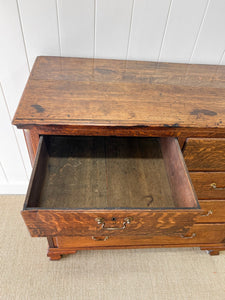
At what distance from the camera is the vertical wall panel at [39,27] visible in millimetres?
833

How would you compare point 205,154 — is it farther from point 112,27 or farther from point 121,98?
point 112,27

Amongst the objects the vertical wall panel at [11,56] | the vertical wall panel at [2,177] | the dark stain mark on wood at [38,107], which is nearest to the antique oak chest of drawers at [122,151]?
the dark stain mark on wood at [38,107]

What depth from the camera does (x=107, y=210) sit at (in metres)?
0.61

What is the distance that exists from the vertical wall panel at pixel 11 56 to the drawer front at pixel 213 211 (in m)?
0.96

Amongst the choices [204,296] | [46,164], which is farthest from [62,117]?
[204,296]

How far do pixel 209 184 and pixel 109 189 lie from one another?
0.41 meters

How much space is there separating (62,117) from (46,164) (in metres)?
0.24

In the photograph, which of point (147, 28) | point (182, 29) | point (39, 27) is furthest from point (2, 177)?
point (182, 29)

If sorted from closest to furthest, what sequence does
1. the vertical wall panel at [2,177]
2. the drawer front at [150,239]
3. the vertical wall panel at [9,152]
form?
the drawer front at [150,239] < the vertical wall panel at [9,152] < the vertical wall panel at [2,177]

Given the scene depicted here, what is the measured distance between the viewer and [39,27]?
880 mm

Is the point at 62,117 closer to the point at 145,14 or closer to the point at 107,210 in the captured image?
the point at 107,210

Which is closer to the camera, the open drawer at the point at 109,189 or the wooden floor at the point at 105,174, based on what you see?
the open drawer at the point at 109,189

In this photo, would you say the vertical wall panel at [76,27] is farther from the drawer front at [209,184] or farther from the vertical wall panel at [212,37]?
the drawer front at [209,184]

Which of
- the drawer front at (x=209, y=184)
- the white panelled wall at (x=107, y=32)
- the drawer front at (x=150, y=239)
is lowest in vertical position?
the drawer front at (x=150, y=239)
